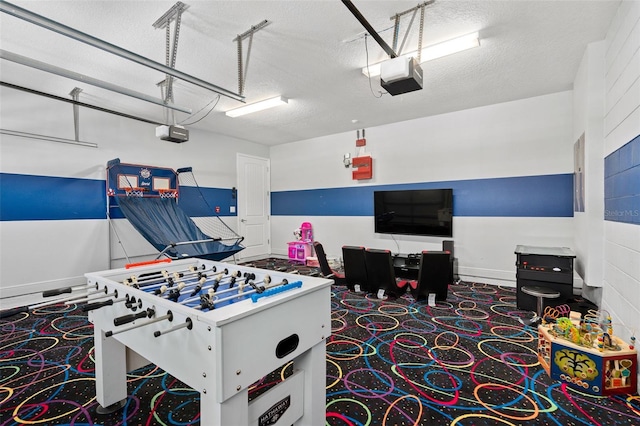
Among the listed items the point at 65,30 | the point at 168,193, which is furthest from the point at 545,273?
the point at 168,193

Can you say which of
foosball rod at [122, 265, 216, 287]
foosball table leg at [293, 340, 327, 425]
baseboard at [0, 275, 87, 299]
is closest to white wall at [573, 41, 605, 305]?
foosball table leg at [293, 340, 327, 425]

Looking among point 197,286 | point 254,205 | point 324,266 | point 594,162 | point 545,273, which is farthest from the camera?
point 254,205

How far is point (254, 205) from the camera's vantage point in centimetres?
700

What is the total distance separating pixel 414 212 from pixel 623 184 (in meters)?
2.98

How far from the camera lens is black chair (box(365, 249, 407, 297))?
12.4ft

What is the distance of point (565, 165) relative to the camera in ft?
13.6

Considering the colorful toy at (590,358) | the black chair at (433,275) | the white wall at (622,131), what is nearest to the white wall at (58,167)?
the black chair at (433,275)

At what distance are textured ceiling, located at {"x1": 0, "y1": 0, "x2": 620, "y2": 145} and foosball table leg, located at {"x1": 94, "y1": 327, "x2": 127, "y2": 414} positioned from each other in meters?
2.55

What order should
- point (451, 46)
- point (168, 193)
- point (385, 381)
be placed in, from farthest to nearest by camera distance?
1. point (168, 193)
2. point (451, 46)
3. point (385, 381)

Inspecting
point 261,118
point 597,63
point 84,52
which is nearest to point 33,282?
point 84,52

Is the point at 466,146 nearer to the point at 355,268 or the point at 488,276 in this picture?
the point at 488,276

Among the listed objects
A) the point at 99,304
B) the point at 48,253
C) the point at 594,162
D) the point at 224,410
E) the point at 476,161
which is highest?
the point at 476,161

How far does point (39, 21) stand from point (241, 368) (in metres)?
2.32

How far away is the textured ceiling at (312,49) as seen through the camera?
2.41 m
